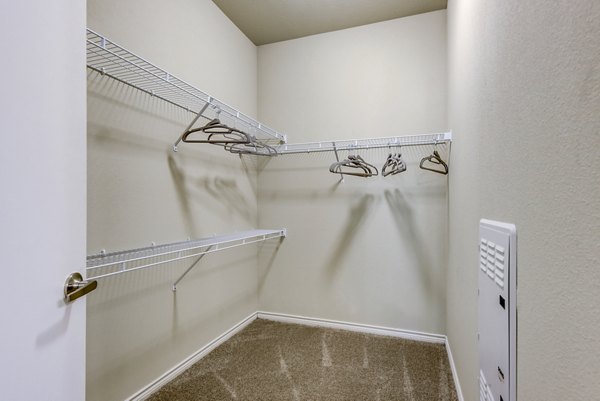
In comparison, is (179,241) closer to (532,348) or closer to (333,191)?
(333,191)

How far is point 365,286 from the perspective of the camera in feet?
7.96

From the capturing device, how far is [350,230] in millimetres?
2471

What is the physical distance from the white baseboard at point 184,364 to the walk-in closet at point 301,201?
0.6 inches

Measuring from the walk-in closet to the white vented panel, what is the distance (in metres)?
0.01

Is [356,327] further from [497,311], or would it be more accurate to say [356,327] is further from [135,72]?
[135,72]

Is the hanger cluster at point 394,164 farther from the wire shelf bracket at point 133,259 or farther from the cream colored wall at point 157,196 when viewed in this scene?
the wire shelf bracket at point 133,259

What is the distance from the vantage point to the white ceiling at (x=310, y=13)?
217cm

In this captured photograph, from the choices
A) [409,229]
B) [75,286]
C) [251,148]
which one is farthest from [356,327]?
[75,286]

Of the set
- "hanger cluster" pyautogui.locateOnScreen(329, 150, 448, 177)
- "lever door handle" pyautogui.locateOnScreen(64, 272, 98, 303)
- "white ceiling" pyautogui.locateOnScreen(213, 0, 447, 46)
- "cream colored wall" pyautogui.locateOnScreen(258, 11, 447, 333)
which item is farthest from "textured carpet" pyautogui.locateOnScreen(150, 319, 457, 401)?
"white ceiling" pyautogui.locateOnScreen(213, 0, 447, 46)

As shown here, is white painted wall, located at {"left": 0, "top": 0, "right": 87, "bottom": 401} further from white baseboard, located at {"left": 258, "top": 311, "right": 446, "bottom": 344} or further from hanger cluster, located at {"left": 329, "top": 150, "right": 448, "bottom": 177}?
white baseboard, located at {"left": 258, "top": 311, "right": 446, "bottom": 344}

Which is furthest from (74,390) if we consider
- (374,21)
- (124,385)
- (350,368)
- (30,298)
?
(374,21)

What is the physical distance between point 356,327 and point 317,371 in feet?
2.26

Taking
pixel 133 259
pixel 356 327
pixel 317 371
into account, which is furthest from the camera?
pixel 356 327

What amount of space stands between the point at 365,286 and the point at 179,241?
1.55 metres
